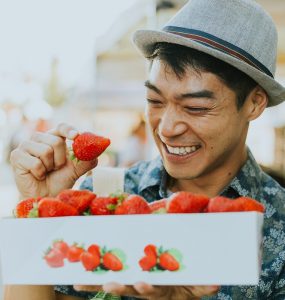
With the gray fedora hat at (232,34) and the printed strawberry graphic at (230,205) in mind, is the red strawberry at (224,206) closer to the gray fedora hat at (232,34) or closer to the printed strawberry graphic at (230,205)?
the printed strawberry graphic at (230,205)

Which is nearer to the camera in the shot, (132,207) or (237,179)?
(132,207)

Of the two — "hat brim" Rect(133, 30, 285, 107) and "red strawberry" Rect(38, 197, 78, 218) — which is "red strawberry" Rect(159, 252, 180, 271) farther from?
"hat brim" Rect(133, 30, 285, 107)

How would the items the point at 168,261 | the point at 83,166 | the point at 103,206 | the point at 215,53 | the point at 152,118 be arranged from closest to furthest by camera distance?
the point at 168,261 < the point at 103,206 < the point at 215,53 < the point at 152,118 < the point at 83,166

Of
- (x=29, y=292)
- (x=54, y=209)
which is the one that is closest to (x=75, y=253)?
(x=54, y=209)

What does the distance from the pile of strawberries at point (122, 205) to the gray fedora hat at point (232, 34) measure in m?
0.58

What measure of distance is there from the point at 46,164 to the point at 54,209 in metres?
0.51

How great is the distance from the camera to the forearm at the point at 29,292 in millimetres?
1843

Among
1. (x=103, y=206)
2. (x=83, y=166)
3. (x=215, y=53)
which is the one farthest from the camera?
(x=83, y=166)

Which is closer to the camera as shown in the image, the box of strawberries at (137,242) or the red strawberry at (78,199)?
the box of strawberries at (137,242)

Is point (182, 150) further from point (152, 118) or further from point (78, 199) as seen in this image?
point (78, 199)

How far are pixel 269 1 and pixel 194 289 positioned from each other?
4008 mm

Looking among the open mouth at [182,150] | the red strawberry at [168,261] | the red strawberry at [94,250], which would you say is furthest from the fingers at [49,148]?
the red strawberry at [168,261]

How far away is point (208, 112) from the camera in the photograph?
6.03 feet

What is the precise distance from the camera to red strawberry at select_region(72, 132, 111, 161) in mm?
1871
